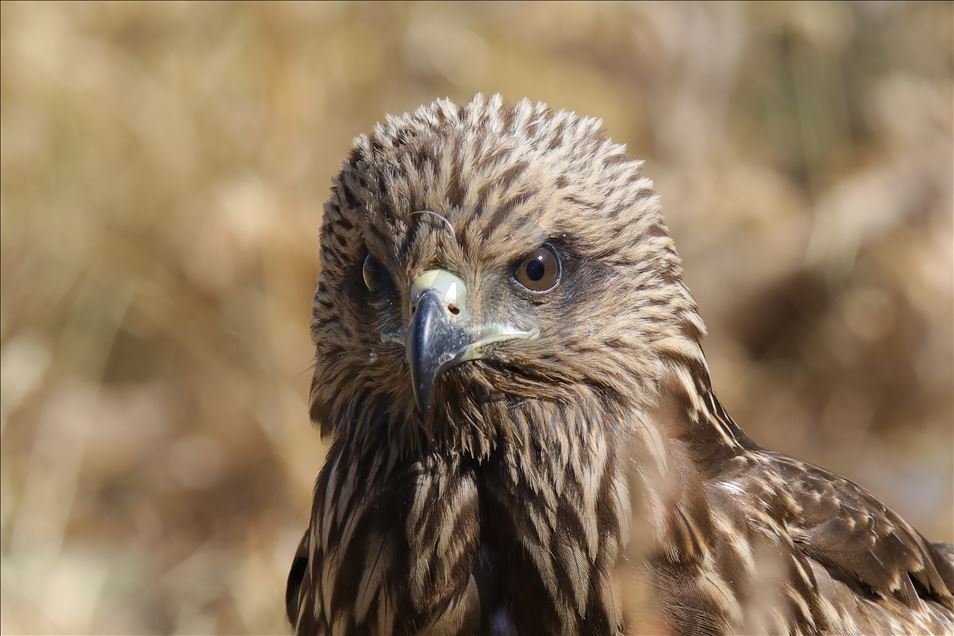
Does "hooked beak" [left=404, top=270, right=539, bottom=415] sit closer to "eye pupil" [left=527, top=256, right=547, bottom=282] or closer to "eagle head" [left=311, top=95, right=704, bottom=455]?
"eagle head" [left=311, top=95, right=704, bottom=455]

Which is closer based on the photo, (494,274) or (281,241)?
(494,274)

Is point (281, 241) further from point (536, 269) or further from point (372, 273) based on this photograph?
point (536, 269)

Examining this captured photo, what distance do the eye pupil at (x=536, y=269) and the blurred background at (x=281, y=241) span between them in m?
2.65

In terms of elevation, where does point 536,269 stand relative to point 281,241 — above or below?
below

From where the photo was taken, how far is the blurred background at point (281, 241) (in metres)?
5.83

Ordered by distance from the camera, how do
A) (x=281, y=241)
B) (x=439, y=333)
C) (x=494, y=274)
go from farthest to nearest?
1. (x=281, y=241)
2. (x=494, y=274)
3. (x=439, y=333)

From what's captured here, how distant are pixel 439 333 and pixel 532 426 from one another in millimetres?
305

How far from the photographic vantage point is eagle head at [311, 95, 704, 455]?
8.94 feet

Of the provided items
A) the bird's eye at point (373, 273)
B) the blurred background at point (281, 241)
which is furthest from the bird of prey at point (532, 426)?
the blurred background at point (281, 241)

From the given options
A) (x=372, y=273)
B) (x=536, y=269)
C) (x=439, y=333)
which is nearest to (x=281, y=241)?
(x=372, y=273)

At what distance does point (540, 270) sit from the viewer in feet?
9.13

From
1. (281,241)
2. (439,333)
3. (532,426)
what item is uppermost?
(281,241)

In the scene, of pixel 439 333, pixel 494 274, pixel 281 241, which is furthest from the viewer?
pixel 281 241

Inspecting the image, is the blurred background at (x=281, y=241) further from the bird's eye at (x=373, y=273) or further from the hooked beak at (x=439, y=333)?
the hooked beak at (x=439, y=333)
